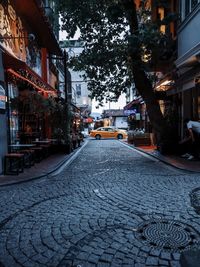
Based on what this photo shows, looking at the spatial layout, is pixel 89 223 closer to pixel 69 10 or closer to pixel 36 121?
pixel 69 10

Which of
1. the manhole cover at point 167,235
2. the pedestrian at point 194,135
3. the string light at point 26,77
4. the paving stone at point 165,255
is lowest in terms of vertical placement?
the paving stone at point 165,255

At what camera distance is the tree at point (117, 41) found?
13.2 meters

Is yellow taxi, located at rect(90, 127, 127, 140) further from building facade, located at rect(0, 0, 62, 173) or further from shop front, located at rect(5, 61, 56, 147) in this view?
shop front, located at rect(5, 61, 56, 147)

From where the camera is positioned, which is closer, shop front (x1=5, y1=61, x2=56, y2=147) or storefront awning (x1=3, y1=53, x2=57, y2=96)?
storefront awning (x1=3, y1=53, x2=57, y2=96)

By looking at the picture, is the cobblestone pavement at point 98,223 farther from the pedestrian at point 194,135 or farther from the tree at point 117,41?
the tree at point 117,41

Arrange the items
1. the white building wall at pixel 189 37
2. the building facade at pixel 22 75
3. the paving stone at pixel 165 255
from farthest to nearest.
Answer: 1. the white building wall at pixel 189 37
2. the building facade at pixel 22 75
3. the paving stone at pixel 165 255

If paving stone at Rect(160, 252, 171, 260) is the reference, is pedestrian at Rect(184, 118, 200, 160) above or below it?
above

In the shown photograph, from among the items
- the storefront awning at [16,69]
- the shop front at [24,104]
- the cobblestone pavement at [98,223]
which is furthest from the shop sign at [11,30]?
the cobblestone pavement at [98,223]

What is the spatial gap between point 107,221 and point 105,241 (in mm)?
831

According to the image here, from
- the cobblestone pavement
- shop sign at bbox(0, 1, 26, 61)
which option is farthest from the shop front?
the cobblestone pavement

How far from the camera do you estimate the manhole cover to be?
14.1ft

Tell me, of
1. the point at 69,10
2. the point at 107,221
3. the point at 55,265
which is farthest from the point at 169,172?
the point at 69,10

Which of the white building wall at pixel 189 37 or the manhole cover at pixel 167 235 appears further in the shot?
the white building wall at pixel 189 37

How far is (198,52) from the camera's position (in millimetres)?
10695
